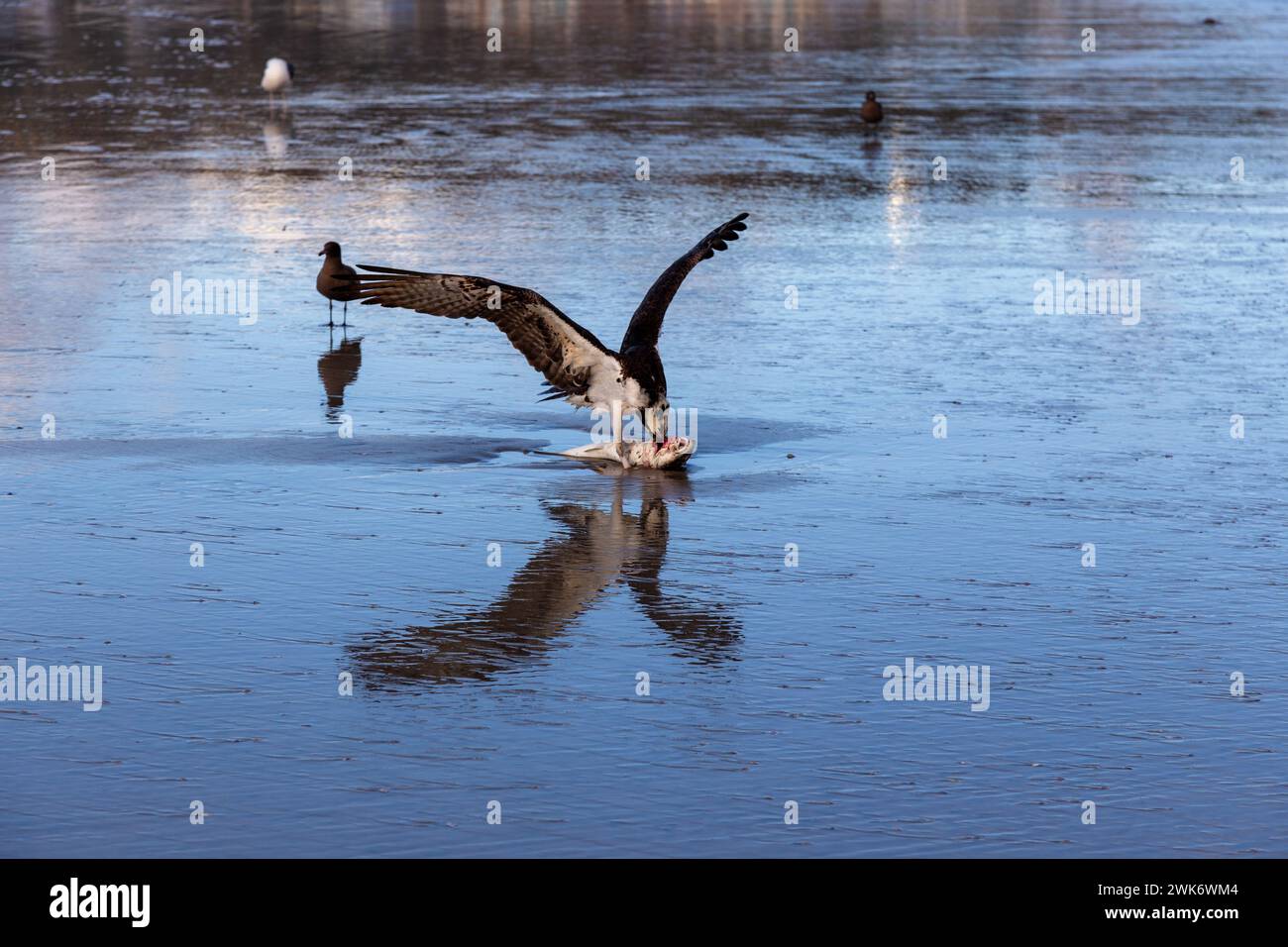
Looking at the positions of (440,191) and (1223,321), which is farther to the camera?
(440,191)

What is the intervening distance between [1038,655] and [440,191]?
14.1 m

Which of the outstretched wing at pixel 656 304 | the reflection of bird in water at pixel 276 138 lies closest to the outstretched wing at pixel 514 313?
the outstretched wing at pixel 656 304

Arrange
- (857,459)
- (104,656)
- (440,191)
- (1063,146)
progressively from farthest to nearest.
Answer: (1063,146) → (440,191) → (857,459) → (104,656)

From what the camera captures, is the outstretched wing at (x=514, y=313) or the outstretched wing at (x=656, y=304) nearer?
the outstretched wing at (x=514, y=313)

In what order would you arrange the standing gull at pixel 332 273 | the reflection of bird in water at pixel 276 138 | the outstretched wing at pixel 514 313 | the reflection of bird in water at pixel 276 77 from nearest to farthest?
the outstretched wing at pixel 514 313, the standing gull at pixel 332 273, the reflection of bird in water at pixel 276 138, the reflection of bird in water at pixel 276 77

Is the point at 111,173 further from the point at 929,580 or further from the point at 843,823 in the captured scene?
the point at 843,823

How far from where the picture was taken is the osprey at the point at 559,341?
11.6 meters

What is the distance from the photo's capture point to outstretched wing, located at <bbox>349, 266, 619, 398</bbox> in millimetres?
11609

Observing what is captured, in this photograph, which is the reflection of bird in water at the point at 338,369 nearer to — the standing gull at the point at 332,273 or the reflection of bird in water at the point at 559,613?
the standing gull at the point at 332,273

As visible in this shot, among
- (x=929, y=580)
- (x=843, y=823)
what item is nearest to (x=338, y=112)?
(x=929, y=580)

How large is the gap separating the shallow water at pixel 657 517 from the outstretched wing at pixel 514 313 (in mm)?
624

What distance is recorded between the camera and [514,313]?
1168cm

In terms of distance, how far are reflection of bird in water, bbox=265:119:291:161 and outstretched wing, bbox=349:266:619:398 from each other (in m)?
13.5

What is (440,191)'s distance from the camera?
22.1 m
